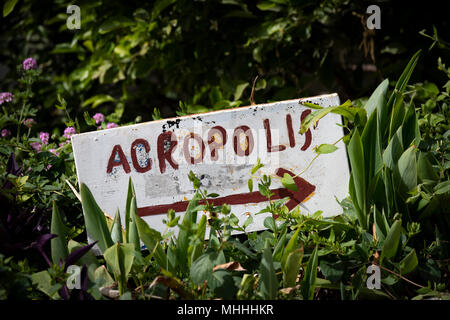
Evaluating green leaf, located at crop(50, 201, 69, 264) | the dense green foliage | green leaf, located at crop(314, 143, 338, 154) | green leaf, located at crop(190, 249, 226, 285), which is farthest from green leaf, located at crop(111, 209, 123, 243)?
green leaf, located at crop(314, 143, 338, 154)

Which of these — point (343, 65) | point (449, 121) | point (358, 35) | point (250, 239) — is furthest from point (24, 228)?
point (343, 65)

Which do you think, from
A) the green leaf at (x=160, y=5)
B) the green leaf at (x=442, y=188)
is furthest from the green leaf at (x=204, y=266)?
→ the green leaf at (x=160, y=5)

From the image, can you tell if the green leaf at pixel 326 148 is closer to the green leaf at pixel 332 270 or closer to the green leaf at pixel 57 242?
the green leaf at pixel 332 270

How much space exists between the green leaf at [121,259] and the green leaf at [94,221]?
0.10 meters

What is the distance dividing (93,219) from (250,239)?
1.05 feet

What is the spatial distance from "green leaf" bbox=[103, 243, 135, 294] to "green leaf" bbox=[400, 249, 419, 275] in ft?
1.60

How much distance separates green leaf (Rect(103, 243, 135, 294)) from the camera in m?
0.77

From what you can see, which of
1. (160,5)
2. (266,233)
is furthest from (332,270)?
(160,5)

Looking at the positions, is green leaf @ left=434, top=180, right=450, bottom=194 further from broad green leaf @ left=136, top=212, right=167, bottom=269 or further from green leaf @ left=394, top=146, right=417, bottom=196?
broad green leaf @ left=136, top=212, right=167, bottom=269

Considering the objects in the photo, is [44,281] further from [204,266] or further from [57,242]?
[204,266]

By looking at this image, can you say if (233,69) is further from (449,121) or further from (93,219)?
(93,219)

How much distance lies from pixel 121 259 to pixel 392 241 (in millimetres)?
489

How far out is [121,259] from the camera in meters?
0.78

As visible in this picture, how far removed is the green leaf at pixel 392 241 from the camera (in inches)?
30.3
